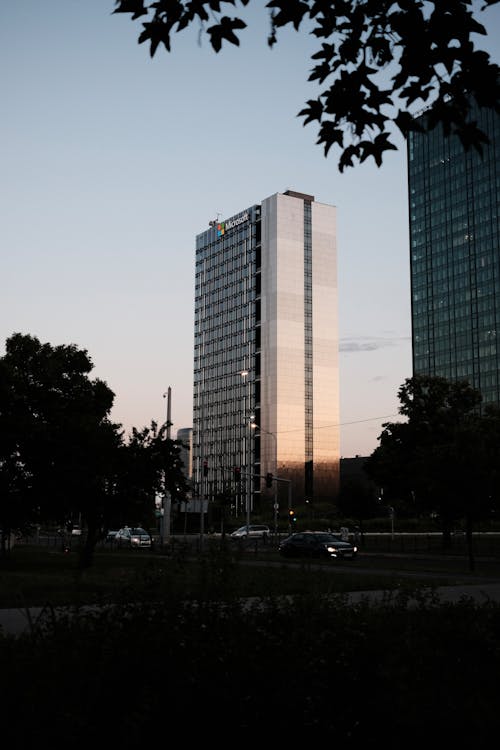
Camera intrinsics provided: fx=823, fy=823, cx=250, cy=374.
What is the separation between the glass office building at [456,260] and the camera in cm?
16500

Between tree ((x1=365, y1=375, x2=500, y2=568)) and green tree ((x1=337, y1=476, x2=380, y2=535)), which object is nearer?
tree ((x1=365, y1=375, x2=500, y2=568))

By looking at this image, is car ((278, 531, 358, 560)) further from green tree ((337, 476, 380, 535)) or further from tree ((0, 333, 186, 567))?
green tree ((337, 476, 380, 535))

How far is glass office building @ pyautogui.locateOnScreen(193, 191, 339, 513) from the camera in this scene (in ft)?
551

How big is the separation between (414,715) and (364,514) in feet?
221

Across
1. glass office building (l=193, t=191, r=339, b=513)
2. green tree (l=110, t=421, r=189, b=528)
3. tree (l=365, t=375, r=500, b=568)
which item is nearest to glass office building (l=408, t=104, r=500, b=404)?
glass office building (l=193, t=191, r=339, b=513)

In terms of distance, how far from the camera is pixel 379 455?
60062mm

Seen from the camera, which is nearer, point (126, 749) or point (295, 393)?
point (126, 749)

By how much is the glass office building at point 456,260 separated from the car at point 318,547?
12679 centimetres

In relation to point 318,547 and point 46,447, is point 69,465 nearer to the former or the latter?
point 46,447

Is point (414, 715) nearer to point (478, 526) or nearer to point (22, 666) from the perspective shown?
point (22, 666)

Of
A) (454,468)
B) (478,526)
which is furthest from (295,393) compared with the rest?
(454,468)

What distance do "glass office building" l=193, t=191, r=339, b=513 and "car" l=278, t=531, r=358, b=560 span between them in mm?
117460

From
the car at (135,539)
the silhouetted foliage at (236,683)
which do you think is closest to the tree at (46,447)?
the silhouetted foliage at (236,683)

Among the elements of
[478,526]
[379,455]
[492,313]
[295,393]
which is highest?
[492,313]
